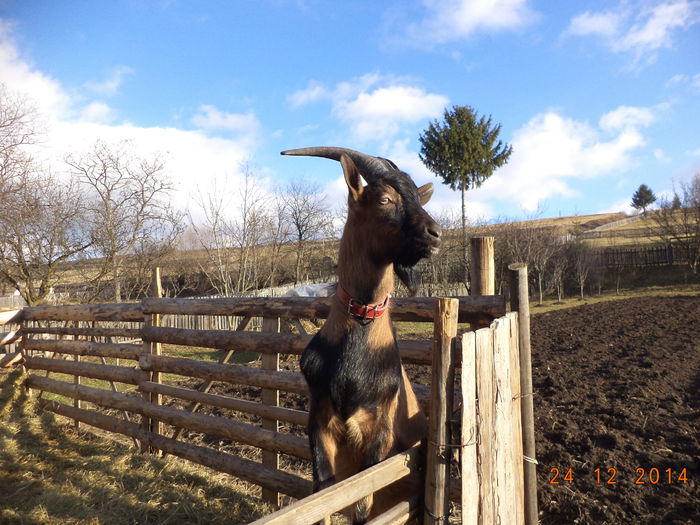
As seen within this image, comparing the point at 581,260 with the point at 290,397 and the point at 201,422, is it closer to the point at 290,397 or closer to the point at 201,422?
the point at 290,397

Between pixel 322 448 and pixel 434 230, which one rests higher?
pixel 434 230

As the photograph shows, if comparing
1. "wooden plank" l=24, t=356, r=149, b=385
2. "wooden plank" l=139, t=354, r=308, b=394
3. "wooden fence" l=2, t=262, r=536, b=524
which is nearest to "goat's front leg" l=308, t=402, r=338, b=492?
"wooden fence" l=2, t=262, r=536, b=524

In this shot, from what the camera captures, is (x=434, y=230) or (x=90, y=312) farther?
(x=90, y=312)

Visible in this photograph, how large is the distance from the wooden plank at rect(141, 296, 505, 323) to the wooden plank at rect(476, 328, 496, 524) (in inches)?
31.8

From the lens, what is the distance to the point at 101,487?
4305 millimetres

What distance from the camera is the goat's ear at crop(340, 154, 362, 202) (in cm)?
235

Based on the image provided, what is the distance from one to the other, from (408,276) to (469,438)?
3.11ft

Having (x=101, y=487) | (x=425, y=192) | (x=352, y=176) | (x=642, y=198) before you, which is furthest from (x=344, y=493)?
(x=642, y=198)

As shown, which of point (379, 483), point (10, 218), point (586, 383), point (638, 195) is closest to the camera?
point (379, 483)

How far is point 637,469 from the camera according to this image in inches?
178

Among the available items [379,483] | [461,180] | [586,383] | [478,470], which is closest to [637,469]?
[586,383]

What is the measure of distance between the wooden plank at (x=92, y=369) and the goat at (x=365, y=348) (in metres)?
4.14

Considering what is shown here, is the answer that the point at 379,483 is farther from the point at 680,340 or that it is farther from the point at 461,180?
the point at 461,180

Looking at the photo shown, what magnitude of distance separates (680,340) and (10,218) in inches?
614
